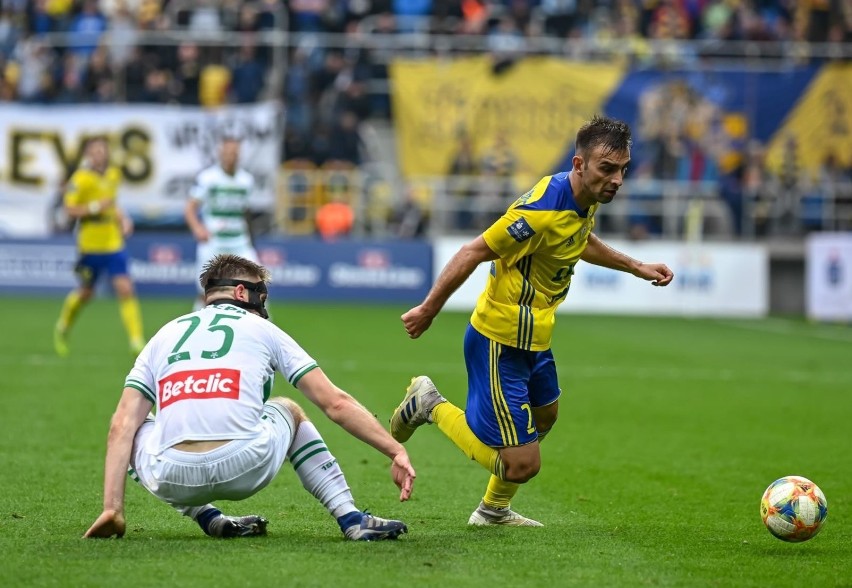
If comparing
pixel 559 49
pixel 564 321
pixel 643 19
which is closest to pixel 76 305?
pixel 564 321

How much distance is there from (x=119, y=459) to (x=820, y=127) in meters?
24.7

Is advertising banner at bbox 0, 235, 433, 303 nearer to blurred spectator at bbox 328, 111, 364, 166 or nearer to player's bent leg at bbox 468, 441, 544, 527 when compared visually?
blurred spectator at bbox 328, 111, 364, 166

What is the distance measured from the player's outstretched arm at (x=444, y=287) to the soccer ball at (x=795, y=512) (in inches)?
75.0

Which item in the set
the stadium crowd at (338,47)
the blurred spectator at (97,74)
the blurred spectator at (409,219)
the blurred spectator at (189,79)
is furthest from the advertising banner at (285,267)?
the blurred spectator at (97,74)

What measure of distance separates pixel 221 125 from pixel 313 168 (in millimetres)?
2054

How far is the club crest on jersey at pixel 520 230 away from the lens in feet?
22.7

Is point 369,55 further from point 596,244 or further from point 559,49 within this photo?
point 596,244

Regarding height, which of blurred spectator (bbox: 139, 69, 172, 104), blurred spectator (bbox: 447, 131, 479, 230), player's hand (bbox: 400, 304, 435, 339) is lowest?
blurred spectator (bbox: 447, 131, 479, 230)

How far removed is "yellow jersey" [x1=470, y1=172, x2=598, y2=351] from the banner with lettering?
20828 mm

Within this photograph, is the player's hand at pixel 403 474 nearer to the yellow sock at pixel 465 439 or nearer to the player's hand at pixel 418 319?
the player's hand at pixel 418 319

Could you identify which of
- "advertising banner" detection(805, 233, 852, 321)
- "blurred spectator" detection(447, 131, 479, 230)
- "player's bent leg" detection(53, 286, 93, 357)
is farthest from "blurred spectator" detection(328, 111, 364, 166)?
"player's bent leg" detection(53, 286, 93, 357)

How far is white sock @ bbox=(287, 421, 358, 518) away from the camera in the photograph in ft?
21.3

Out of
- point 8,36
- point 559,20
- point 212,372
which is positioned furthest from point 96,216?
point 559,20

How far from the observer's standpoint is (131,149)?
92.4 feet
